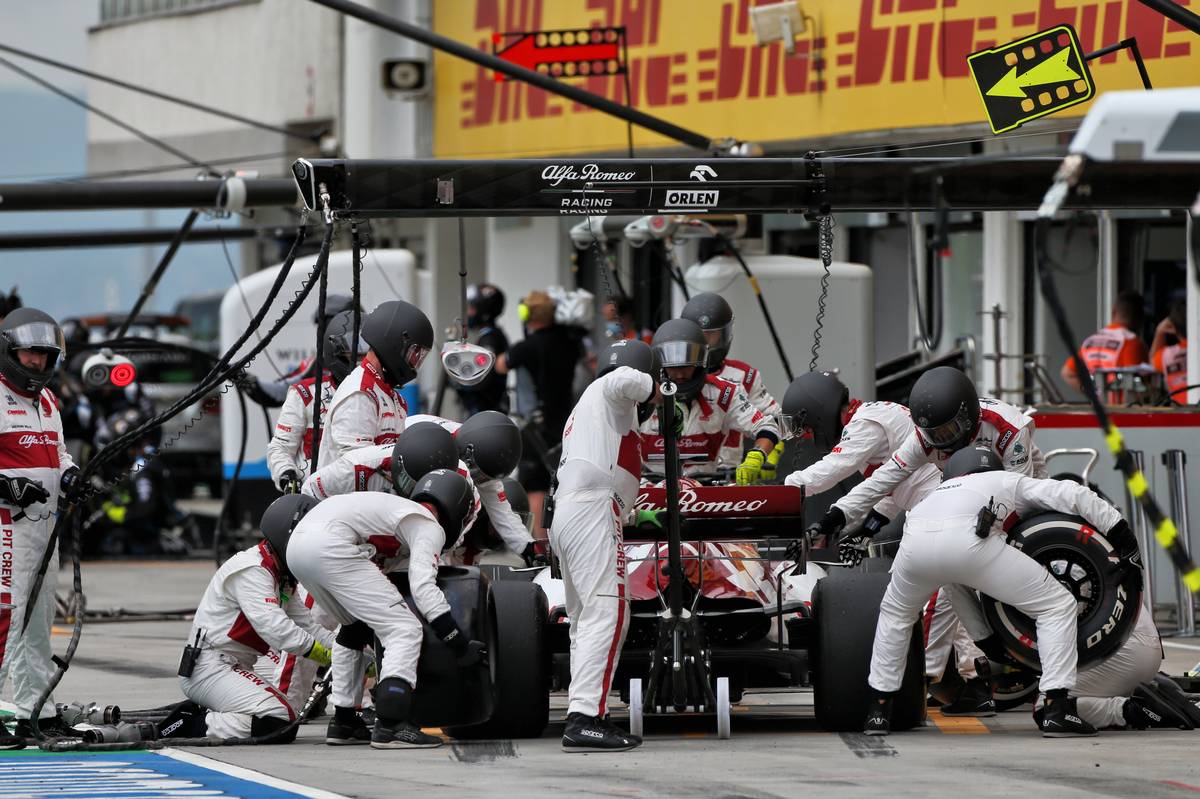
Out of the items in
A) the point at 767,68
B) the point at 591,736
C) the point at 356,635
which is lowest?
the point at 591,736

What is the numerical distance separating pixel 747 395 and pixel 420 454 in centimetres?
307

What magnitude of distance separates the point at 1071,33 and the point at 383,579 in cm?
515

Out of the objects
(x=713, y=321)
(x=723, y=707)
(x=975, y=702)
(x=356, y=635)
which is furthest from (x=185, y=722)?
(x=713, y=321)

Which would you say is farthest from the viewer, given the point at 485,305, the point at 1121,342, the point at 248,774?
the point at 485,305

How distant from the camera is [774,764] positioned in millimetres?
8977

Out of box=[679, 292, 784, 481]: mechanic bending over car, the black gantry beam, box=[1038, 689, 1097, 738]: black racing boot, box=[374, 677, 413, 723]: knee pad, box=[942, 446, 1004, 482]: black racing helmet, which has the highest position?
the black gantry beam

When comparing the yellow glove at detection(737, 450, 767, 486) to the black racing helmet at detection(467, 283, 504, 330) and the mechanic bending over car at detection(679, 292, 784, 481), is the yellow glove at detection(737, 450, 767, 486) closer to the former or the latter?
the mechanic bending over car at detection(679, 292, 784, 481)

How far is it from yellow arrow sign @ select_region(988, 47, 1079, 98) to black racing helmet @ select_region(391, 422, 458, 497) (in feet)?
13.0

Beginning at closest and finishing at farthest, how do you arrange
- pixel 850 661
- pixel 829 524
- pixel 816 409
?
pixel 850 661 → pixel 829 524 → pixel 816 409

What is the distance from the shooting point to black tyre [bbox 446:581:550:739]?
9898 millimetres

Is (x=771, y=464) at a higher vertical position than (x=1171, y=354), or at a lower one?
lower

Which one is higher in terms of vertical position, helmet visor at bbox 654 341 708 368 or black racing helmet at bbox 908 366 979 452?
helmet visor at bbox 654 341 708 368

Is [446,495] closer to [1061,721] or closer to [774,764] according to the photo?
[774,764]

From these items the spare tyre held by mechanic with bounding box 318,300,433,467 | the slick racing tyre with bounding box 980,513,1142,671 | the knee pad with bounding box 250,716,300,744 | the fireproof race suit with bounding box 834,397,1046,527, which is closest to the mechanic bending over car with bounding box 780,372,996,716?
the fireproof race suit with bounding box 834,397,1046,527
